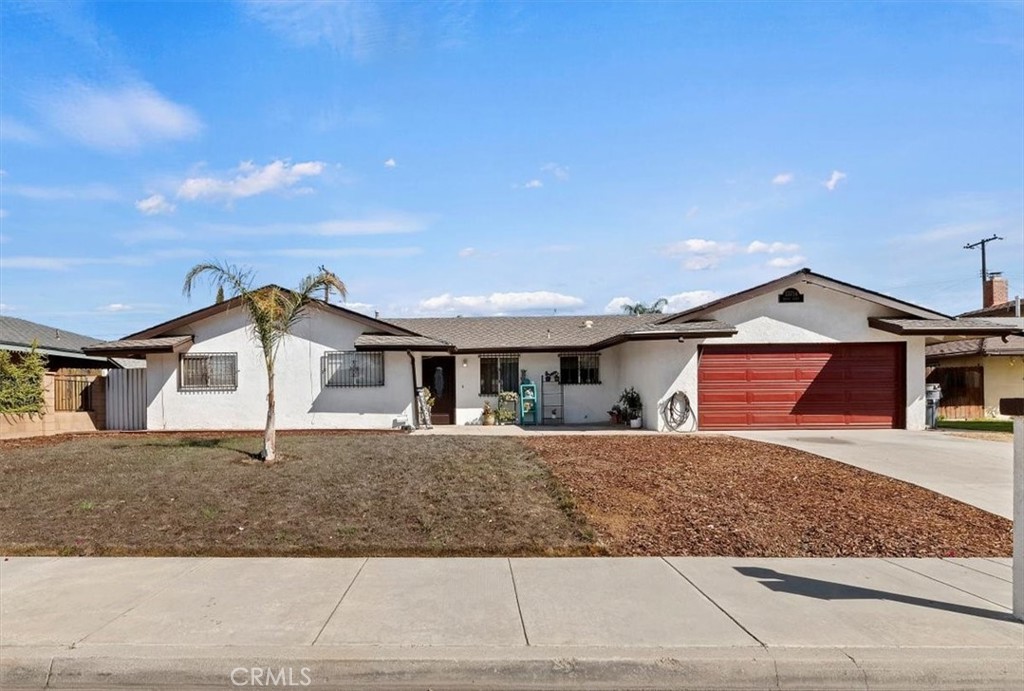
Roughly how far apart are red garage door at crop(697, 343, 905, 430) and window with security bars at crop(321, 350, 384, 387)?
30.3 ft

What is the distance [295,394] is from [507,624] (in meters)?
14.8

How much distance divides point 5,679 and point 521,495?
227 inches

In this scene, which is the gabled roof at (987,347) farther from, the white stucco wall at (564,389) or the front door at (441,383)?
the front door at (441,383)

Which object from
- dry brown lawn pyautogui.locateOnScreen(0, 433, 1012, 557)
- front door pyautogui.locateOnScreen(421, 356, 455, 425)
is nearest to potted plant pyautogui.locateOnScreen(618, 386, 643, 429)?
front door pyautogui.locateOnScreen(421, 356, 455, 425)

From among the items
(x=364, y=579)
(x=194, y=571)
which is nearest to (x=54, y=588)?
(x=194, y=571)

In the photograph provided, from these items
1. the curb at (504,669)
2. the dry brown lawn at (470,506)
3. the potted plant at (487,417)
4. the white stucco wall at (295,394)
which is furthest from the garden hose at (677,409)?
the curb at (504,669)

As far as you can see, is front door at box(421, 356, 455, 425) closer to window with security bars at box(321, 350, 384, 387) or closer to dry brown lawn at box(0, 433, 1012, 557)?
window with security bars at box(321, 350, 384, 387)

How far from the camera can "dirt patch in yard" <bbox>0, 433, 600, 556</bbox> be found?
23.4ft

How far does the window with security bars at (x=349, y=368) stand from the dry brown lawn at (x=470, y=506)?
6.47 metres

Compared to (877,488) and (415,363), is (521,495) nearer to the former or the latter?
(877,488)

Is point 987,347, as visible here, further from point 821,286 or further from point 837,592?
point 837,592

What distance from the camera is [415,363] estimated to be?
1902 centimetres

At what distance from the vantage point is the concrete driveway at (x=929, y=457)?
9770 mm

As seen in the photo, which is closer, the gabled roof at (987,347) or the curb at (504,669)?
the curb at (504,669)
